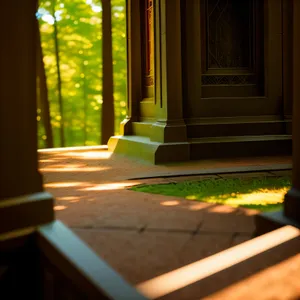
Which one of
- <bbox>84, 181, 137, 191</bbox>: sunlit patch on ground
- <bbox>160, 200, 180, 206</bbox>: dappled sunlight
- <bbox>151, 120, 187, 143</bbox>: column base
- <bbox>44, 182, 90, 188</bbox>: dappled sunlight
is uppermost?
<bbox>151, 120, 187, 143</bbox>: column base

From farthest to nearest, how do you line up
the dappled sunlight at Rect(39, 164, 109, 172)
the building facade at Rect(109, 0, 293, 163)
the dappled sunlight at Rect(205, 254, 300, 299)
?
the building facade at Rect(109, 0, 293, 163) < the dappled sunlight at Rect(39, 164, 109, 172) < the dappled sunlight at Rect(205, 254, 300, 299)

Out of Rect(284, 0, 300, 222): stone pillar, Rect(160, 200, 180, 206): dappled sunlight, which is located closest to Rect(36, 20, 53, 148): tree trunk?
Rect(160, 200, 180, 206): dappled sunlight

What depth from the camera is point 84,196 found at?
4207 millimetres

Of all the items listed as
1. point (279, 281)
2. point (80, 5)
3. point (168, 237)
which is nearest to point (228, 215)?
point (168, 237)

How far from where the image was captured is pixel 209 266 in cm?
195

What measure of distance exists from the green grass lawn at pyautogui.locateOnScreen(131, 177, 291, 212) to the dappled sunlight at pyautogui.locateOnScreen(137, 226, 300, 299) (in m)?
1.24

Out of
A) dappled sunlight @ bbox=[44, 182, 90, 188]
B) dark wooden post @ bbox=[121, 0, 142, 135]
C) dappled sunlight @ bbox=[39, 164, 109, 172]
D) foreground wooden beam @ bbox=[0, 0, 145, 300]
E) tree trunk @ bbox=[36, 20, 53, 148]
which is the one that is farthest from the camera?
tree trunk @ bbox=[36, 20, 53, 148]

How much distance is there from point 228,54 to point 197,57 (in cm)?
73

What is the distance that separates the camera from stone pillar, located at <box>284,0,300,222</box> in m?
2.29

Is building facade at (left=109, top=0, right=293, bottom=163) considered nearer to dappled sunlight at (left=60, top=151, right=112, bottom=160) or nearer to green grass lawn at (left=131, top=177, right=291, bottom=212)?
dappled sunlight at (left=60, top=151, right=112, bottom=160)

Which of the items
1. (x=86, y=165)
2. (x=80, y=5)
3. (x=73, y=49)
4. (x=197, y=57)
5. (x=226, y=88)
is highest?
(x=80, y=5)

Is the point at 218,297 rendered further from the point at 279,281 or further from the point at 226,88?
the point at 226,88

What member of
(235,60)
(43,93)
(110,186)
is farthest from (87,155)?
(43,93)

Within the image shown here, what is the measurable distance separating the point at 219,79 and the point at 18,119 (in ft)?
20.1
